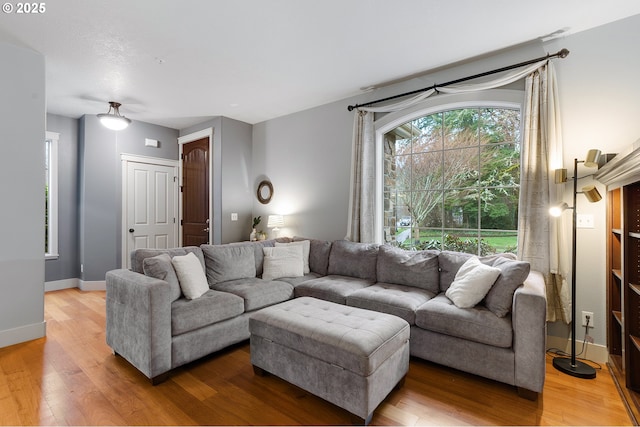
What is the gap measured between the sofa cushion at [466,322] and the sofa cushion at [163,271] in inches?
78.2

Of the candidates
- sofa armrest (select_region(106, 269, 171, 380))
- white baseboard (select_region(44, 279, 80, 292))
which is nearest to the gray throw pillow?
sofa armrest (select_region(106, 269, 171, 380))

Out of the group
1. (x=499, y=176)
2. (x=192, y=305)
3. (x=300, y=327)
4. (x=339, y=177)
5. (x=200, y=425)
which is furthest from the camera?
(x=339, y=177)

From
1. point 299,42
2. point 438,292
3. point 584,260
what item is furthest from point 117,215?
point 584,260

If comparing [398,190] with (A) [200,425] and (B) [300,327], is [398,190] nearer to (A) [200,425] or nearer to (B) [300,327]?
(B) [300,327]

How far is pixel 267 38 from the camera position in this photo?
2.62 meters

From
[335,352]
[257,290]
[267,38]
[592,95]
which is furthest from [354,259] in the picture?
[592,95]

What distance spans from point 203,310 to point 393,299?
156 cm

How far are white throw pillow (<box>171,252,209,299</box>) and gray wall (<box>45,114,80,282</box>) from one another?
11.2 ft

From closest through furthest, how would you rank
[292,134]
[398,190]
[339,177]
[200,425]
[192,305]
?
[200,425] < [192,305] < [398,190] < [339,177] < [292,134]

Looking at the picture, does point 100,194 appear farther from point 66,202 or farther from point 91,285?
point 91,285

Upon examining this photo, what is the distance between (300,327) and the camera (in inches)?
75.9

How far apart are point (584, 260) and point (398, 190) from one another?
1.88m

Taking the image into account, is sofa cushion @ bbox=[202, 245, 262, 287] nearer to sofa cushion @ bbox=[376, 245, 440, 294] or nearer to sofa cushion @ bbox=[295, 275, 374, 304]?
sofa cushion @ bbox=[295, 275, 374, 304]

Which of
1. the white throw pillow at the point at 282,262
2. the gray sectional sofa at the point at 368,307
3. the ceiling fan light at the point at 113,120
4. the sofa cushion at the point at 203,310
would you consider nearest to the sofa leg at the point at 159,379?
the gray sectional sofa at the point at 368,307
